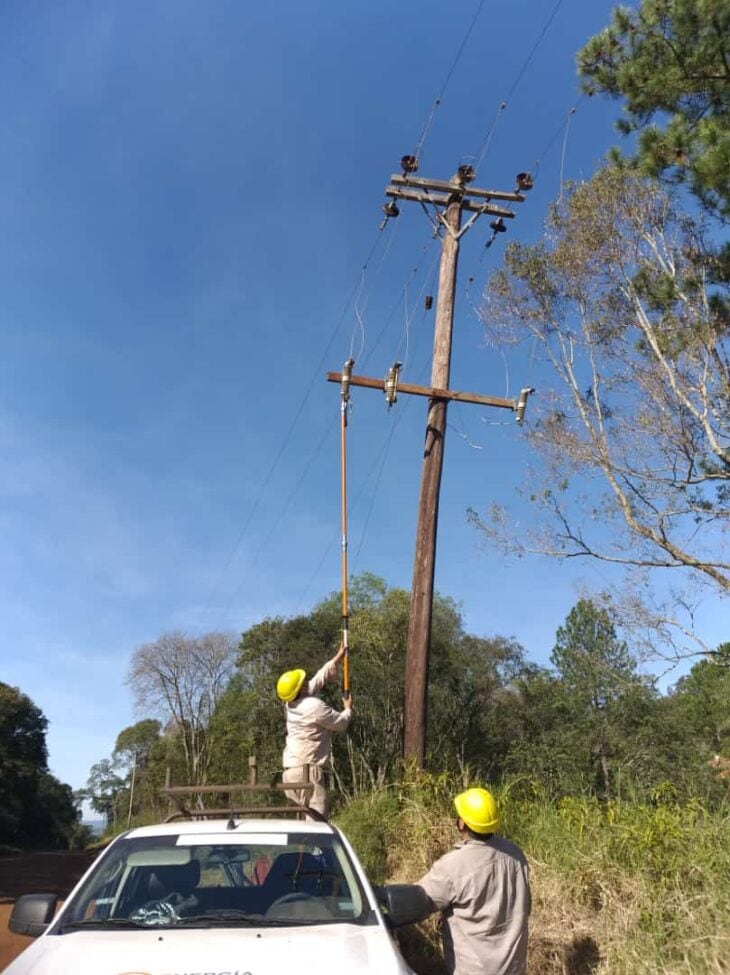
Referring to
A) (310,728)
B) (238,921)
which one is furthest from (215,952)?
(310,728)

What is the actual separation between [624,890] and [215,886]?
2.84m

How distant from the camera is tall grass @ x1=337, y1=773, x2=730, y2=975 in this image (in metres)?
4.57

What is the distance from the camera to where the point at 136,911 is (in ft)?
12.0

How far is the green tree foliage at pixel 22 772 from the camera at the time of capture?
47.1m

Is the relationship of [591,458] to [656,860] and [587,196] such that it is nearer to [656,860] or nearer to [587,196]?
[587,196]

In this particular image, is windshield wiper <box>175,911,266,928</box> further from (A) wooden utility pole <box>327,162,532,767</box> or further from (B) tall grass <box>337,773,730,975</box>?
(A) wooden utility pole <box>327,162,532,767</box>

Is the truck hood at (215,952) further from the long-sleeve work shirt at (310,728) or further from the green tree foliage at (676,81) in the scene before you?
the green tree foliage at (676,81)

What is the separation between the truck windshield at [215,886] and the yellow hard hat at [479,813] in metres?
0.66

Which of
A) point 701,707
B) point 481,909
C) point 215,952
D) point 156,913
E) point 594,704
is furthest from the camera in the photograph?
point 594,704

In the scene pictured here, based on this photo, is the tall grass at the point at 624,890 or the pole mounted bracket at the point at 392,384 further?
the pole mounted bracket at the point at 392,384

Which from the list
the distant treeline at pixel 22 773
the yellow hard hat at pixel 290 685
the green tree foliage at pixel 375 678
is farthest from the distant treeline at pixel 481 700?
the distant treeline at pixel 22 773

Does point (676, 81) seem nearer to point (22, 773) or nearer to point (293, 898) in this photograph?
point (293, 898)

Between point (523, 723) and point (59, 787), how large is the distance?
198 ft

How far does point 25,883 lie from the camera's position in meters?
13.0
